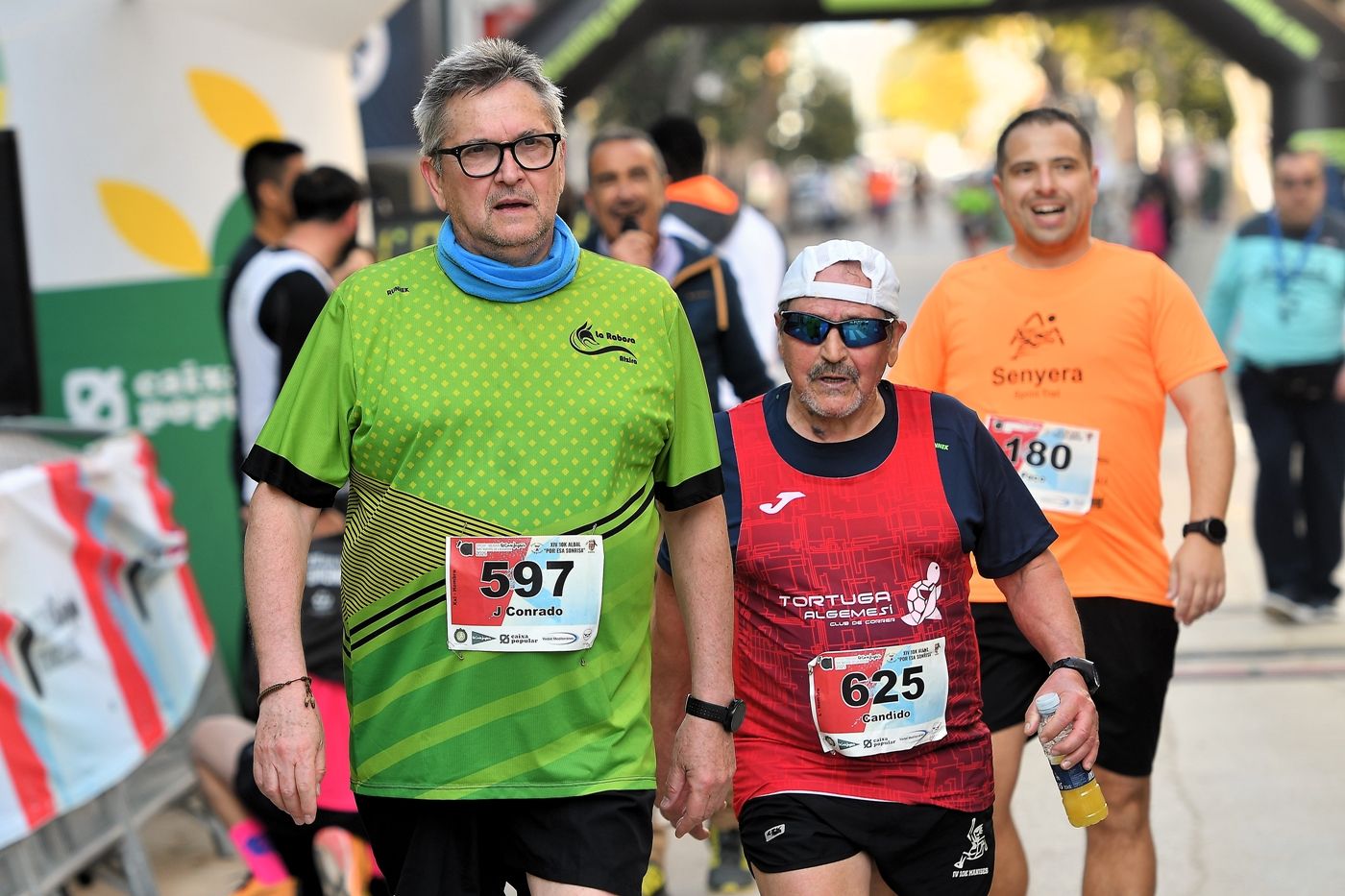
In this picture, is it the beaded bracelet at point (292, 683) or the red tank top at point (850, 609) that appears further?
the red tank top at point (850, 609)

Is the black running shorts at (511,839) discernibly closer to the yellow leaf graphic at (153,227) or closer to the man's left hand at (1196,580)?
the man's left hand at (1196,580)

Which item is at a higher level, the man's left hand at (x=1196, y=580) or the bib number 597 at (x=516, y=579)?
the bib number 597 at (x=516, y=579)

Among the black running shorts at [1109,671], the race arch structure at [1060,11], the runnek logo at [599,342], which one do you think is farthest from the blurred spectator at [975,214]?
the runnek logo at [599,342]

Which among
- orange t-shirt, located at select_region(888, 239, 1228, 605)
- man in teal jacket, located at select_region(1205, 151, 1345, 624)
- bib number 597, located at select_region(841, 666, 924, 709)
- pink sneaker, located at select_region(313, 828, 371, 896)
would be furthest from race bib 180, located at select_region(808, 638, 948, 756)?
man in teal jacket, located at select_region(1205, 151, 1345, 624)

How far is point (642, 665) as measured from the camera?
10.3ft

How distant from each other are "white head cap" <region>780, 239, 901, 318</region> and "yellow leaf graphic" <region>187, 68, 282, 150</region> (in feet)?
14.8

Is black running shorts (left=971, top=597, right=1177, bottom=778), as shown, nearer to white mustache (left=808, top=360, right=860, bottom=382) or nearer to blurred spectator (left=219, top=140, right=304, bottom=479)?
white mustache (left=808, top=360, right=860, bottom=382)

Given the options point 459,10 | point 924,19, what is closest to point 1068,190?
point 459,10

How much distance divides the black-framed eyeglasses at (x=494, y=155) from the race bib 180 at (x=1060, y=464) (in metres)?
1.69

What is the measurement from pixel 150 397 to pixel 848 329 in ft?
15.4

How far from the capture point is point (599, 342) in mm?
3045

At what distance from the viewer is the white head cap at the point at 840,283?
345cm

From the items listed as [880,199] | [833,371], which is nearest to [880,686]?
[833,371]

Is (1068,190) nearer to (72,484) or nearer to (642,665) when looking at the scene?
(642,665)
